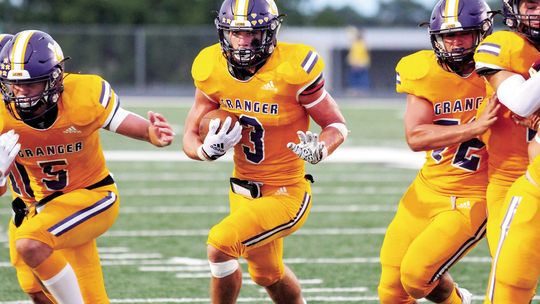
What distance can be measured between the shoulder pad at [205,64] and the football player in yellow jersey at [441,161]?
0.86 metres

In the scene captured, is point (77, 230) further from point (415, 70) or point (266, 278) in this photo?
point (415, 70)

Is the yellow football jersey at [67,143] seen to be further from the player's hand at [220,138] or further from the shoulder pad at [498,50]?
A: the shoulder pad at [498,50]

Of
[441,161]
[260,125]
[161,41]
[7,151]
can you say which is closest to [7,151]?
[7,151]

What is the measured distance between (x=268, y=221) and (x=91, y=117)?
909 millimetres

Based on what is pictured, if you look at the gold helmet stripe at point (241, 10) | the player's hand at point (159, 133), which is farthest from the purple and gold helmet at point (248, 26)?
the player's hand at point (159, 133)

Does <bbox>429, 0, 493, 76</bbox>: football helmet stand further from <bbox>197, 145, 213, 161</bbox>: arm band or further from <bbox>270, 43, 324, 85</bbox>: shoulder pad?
<bbox>197, 145, 213, 161</bbox>: arm band

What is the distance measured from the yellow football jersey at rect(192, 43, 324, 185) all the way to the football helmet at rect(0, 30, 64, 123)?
673mm

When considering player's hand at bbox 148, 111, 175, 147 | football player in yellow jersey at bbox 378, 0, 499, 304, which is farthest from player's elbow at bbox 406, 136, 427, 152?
player's hand at bbox 148, 111, 175, 147

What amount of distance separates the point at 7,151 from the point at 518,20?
7.09ft

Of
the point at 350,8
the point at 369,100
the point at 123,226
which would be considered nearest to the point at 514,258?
the point at 123,226

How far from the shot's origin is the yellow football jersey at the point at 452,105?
4.76m

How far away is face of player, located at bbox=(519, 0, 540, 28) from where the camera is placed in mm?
4238

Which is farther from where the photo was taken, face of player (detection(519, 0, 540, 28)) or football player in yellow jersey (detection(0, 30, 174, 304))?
football player in yellow jersey (detection(0, 30, 174, 304))

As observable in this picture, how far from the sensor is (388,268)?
486cm
